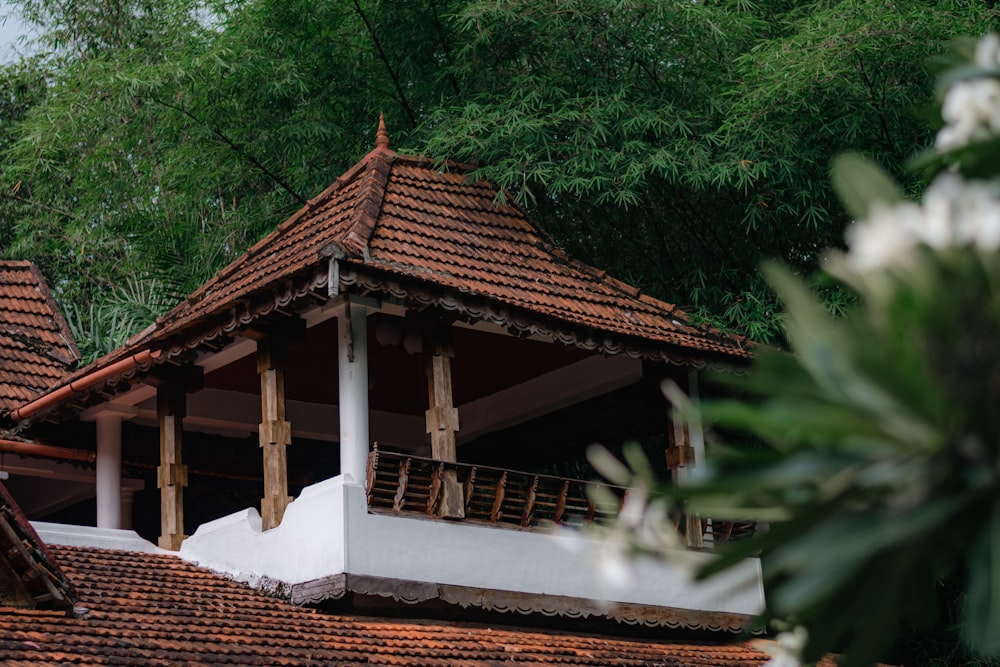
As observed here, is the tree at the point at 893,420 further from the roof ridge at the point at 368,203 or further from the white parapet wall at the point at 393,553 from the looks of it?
the roof ridge at the point at 368,203

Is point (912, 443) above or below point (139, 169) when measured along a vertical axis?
below

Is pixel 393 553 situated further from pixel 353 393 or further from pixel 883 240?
pixel 883 240

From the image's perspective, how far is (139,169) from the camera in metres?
17.2

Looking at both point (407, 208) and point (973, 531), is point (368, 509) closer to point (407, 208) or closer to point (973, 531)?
point (407, 208)

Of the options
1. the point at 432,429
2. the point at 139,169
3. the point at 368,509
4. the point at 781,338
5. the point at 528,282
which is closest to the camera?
the point at 368,509

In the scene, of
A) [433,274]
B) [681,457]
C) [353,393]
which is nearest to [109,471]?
[353,393]

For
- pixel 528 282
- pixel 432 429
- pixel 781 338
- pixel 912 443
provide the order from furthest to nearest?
pixel 781 338
pixel 528 282
pixel 432 429
pixel 912 443

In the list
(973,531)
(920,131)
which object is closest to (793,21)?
Result: (920,131)

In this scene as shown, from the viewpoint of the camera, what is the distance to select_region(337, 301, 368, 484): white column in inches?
368

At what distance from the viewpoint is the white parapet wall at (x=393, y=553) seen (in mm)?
9008

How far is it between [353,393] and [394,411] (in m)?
4.17

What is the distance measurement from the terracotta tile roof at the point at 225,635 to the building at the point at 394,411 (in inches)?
7.4

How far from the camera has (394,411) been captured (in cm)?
1368

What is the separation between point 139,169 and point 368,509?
936cm
